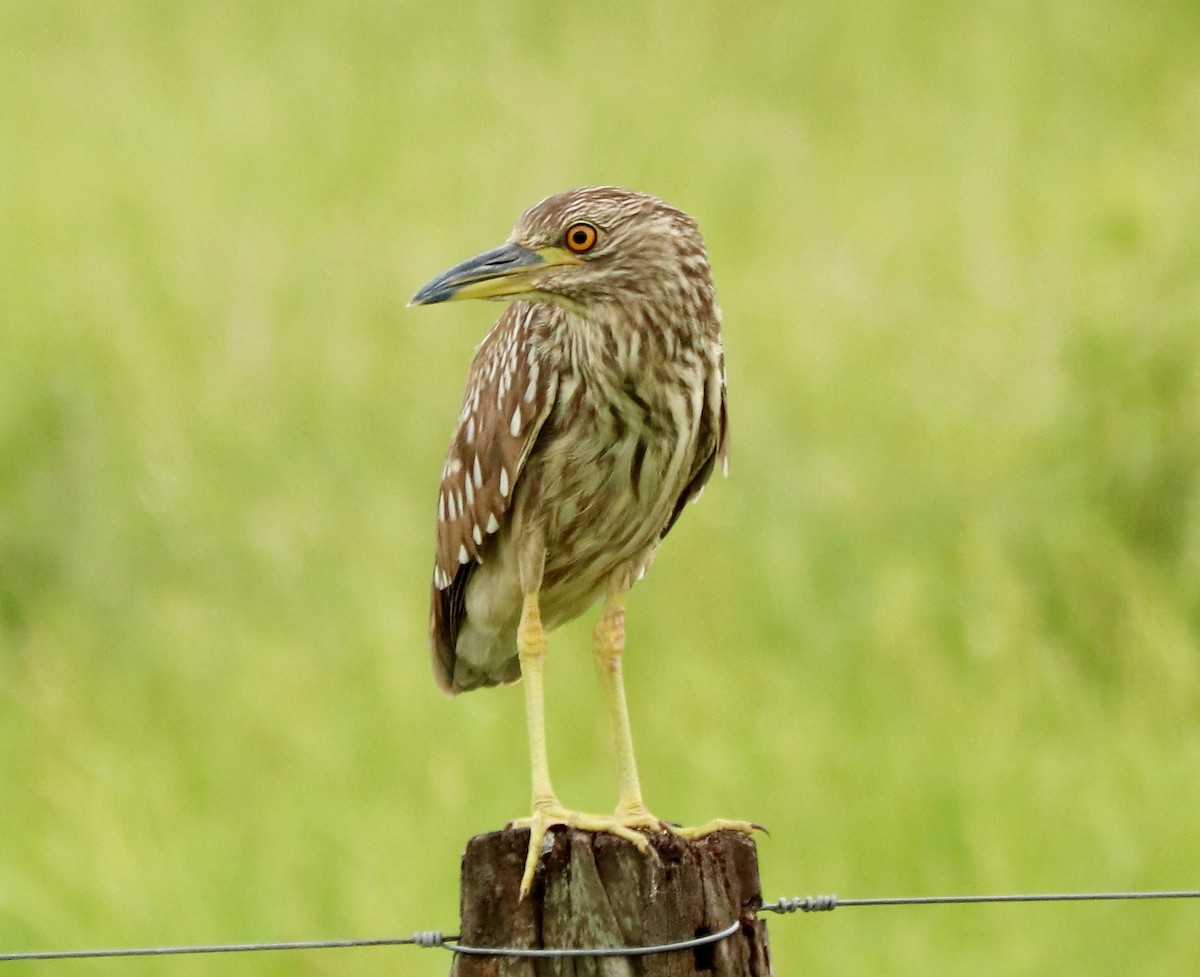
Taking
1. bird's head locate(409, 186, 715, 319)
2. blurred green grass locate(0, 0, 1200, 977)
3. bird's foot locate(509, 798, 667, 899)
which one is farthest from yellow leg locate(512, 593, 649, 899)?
blurred green grass locate(0, 0, 1200, 977)

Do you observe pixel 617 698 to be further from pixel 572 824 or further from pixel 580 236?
pixel 580 236

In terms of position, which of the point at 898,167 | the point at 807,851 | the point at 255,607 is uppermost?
the point at 898,167

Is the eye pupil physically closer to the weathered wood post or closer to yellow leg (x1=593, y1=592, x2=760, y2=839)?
yellow leg (x1=593, y1=592, x2=760, y2=839)

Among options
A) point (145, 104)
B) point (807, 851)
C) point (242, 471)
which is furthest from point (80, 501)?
point (145, 104)

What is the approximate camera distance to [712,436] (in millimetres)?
4164

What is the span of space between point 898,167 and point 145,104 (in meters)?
4.68

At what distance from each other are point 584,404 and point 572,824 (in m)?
0.88

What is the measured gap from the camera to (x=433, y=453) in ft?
29.7

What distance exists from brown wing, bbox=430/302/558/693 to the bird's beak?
0.72ft

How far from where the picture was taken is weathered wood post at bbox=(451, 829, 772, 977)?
2867 mm

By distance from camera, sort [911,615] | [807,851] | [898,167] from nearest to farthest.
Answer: [807,851] → [911,615] → [898,167]

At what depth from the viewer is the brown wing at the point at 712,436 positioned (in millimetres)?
4102

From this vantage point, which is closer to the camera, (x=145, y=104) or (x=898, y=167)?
(x=898, y=167)

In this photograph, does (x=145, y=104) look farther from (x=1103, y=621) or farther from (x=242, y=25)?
(x=1103, y=621)
